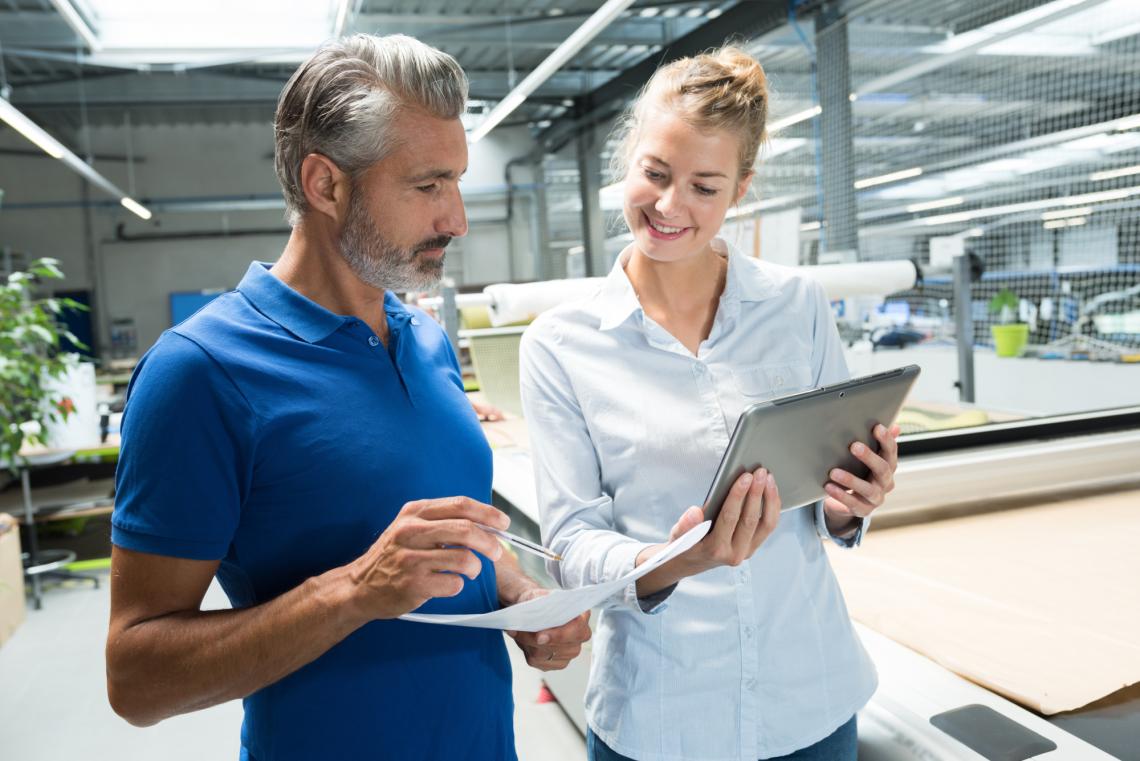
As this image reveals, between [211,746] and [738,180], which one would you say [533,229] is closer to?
[211,746]

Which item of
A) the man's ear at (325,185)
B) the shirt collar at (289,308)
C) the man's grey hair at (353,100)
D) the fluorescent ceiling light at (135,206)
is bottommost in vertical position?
the shirt collar at (289,308)

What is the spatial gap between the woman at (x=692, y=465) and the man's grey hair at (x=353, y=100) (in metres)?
0.37

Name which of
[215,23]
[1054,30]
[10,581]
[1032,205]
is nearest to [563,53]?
[215,23]

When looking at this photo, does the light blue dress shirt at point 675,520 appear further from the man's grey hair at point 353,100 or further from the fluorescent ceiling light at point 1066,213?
the fluorescent ceiling light at point 1066,213

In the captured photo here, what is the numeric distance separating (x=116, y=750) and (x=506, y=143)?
12.2m

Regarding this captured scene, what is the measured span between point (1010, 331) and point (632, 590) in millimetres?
4029

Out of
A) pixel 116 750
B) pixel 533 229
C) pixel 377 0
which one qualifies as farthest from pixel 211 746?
pixel 533 229

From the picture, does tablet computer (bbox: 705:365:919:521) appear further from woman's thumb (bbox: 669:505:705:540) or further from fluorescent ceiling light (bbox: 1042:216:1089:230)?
fluorescent ceiling light (bbox: 1042:216:1089:230)

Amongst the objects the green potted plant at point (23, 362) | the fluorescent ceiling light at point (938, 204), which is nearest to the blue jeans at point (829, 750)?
the green potted plant at point (23, 362)

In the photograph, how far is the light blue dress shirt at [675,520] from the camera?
1.08m

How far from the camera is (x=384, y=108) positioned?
0.95m

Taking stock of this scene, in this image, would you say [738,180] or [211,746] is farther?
[211,746]

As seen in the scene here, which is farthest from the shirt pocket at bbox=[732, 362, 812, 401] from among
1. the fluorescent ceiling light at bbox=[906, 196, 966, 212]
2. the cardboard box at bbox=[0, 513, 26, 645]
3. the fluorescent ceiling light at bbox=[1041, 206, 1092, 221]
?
the fluorescent ceiling light at bbox=[906, 196, 966, 212]

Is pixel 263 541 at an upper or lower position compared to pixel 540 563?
upper
